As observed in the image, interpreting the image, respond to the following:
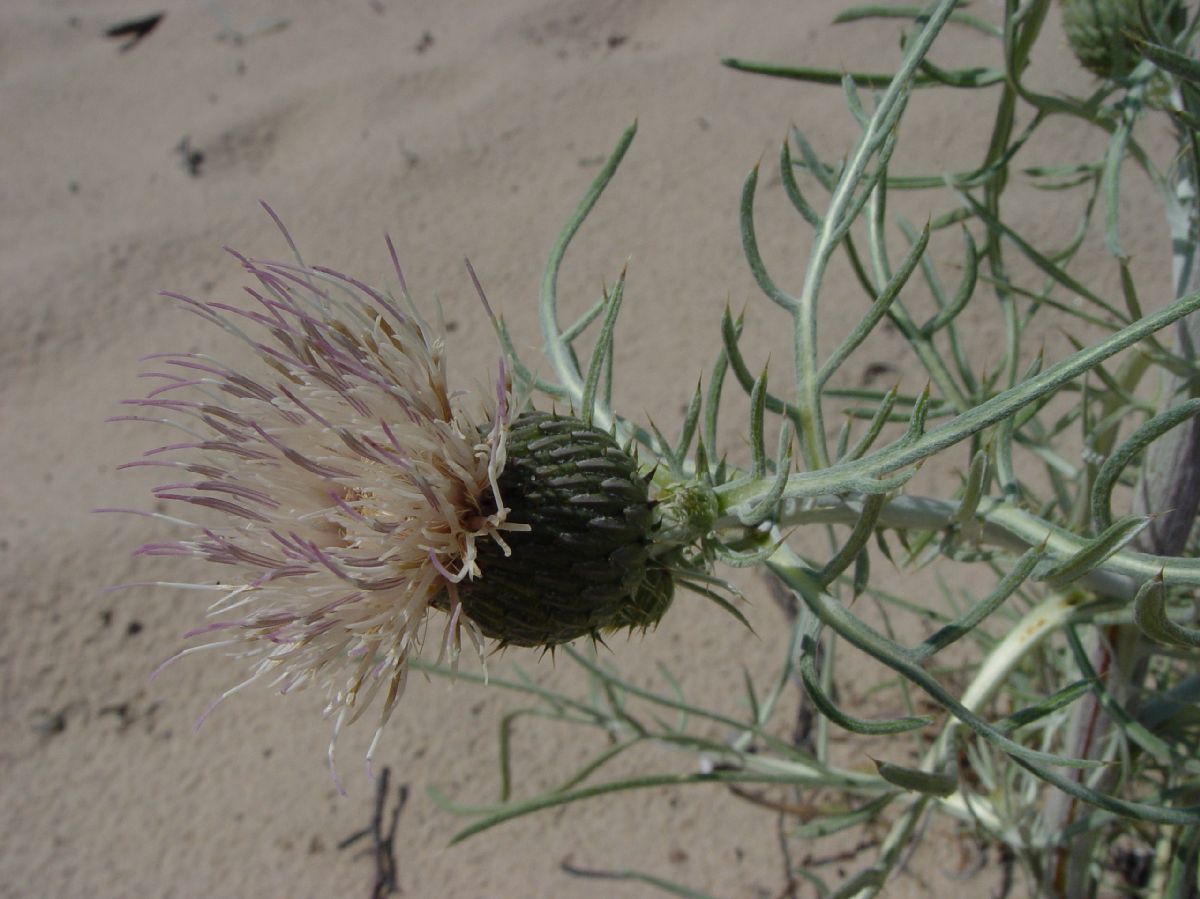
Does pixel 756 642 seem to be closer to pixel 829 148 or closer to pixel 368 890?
pixel 368 890

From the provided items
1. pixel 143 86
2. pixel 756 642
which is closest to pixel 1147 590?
pixel 756 642

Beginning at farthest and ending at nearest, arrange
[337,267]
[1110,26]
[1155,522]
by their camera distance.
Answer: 1. [337,267]
2. [1110,26]
3. [1155,522]

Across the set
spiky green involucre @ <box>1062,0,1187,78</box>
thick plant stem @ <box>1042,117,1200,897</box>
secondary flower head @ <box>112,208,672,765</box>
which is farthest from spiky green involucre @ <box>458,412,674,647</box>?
spiky green involucre @ <box>1062,0,1187,78</box>

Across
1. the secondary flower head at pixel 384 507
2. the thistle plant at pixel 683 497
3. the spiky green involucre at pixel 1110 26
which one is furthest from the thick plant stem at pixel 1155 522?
the secondary flower head at pixel 384 507

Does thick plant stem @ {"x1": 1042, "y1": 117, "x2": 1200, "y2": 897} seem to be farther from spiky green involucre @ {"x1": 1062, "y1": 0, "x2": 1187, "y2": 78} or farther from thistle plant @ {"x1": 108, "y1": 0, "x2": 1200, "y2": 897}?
spiky green involucre @ {"x1": 1062, "y1": 0, "x2": 1187, "y2": 78}

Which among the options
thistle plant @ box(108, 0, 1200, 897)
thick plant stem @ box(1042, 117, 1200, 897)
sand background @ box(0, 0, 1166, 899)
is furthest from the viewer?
sand background @ box(0, 0, 1166, 899)

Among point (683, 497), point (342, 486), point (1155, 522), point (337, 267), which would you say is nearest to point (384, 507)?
point (342, 486)

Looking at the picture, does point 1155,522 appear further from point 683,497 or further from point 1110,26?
point 1110,26
